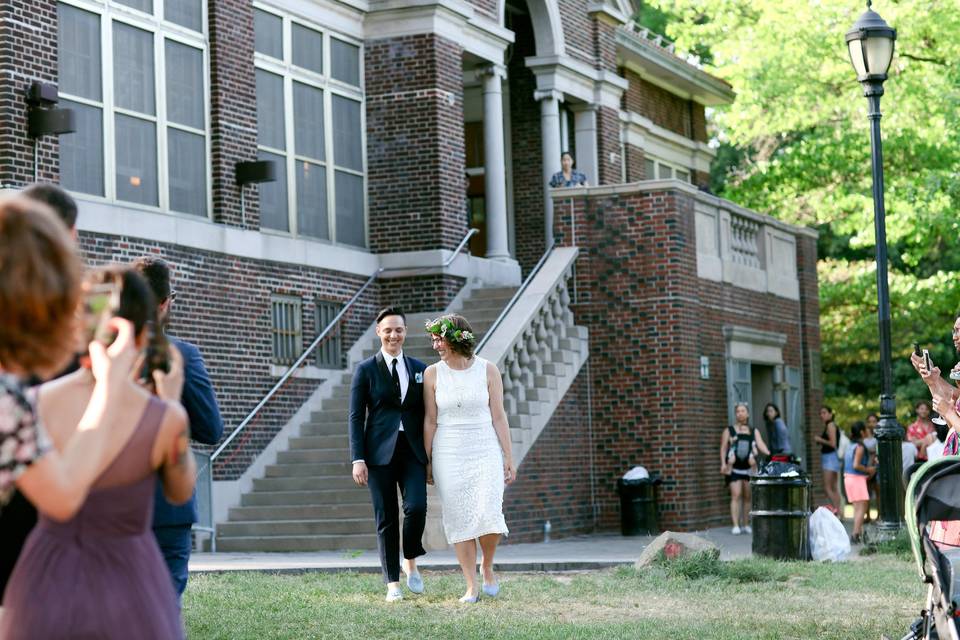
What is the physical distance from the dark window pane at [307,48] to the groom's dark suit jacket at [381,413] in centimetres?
1063

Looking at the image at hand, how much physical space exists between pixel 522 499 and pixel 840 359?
21301mm

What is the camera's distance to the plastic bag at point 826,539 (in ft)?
52.4

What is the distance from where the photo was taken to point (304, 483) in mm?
19297

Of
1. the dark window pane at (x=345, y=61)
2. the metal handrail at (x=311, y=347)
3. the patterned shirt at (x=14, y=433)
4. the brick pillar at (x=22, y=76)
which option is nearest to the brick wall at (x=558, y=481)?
the metal handrail at (x=311, y=347)

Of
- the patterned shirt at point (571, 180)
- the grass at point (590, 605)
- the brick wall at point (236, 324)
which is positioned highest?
the patterned shirt at point (571, 180)

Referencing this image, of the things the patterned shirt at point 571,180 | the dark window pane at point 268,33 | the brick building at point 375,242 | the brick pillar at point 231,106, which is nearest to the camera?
the brick building at point 375,242

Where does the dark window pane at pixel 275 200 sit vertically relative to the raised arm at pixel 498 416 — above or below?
above

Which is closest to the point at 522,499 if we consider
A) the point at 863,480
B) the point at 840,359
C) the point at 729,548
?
the point at 729,548

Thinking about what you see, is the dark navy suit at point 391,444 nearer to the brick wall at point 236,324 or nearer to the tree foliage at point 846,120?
the brick wall at point 236,324

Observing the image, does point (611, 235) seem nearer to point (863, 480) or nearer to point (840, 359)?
point (863, 480)

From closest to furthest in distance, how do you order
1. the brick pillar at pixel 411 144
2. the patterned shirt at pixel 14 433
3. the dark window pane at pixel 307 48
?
1. the patterned shirt at pixel 14 433
2. the dark window pane at pixel 307 48
3. the brick pillar at pixel 411 144

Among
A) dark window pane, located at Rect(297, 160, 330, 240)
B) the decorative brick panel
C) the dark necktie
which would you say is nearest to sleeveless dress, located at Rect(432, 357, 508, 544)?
the dark necktie

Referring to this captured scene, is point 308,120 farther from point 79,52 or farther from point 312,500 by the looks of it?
point 312,500

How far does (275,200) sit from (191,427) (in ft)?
49.0
